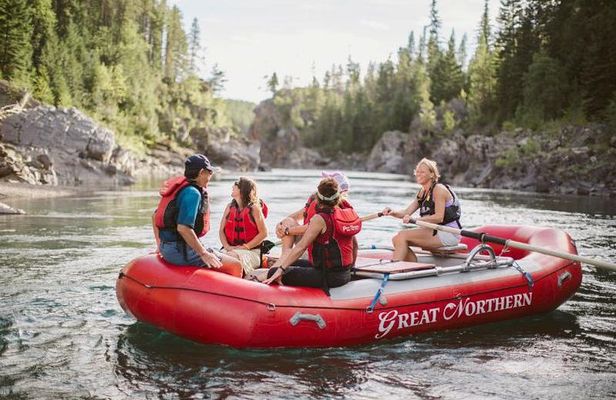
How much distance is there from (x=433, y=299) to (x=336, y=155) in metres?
103

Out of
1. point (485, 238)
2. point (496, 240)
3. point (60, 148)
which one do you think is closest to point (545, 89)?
point (60, 148)

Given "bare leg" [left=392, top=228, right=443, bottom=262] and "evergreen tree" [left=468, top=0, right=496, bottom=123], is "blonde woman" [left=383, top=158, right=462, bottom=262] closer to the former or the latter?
"bare leg" [left=392, top=228, right=443, bottom=262]

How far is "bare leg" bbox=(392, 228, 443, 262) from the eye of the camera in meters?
8.57

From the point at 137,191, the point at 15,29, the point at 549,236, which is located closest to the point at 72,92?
the point at 15,29

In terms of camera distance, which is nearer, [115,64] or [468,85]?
[115,64]

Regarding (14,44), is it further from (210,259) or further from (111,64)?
(210,259)

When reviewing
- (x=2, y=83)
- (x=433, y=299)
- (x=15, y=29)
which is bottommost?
(x=433, y=299)

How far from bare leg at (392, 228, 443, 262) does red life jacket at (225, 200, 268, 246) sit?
7.04 ft

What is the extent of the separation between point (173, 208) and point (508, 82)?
179 ft

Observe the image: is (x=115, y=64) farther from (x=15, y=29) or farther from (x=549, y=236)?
(x=549, y=236)

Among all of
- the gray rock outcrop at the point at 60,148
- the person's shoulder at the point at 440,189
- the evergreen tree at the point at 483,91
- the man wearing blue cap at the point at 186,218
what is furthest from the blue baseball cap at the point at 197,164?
the evergreen tree at the point at 483,91

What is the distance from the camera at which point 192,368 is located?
5891 mm

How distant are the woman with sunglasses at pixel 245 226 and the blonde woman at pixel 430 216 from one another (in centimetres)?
208

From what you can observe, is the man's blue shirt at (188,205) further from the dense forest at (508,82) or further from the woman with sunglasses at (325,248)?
the dense forest at (508,82)
